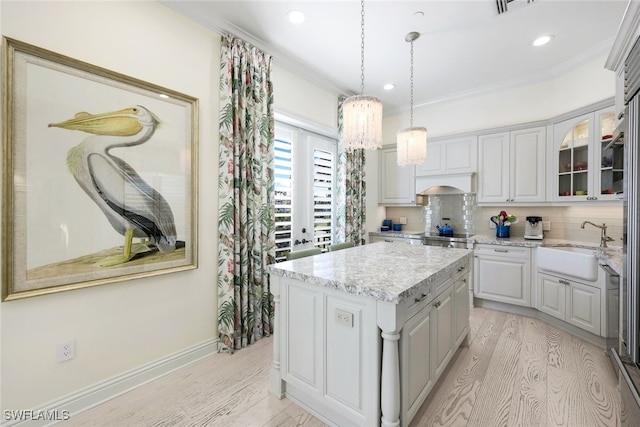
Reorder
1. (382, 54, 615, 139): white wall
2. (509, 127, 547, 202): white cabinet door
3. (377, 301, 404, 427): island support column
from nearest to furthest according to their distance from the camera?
1. (377, 301, 404, 427): island support column
2. (382, 54, 615, 139): white wall
3. (509, 127, 547, 202): white cabinet door

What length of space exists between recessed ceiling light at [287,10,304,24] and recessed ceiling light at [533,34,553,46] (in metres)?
2.36

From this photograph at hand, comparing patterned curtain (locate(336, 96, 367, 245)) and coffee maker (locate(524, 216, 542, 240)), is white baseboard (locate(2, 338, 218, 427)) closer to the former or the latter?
patterned curtain (locate(336, 96, 367, 245))

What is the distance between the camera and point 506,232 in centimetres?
380

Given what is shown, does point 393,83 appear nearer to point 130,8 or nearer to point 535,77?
point 535,77

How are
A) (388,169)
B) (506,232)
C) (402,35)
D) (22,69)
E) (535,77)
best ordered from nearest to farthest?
(22,69), (402,35), (535,77), (506,232), (388,169)

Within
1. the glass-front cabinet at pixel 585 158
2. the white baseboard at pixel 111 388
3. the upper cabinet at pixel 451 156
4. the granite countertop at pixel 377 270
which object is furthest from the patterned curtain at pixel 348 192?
the glass-front cabinet at pixel 585 158

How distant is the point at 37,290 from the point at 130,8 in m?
2.00

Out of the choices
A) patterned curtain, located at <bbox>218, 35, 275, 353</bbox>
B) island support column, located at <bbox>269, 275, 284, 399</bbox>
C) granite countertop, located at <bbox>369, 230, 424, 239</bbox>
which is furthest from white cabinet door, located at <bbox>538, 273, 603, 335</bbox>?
patterned curtain, located at <bbox>218, 35, 275, 353</bbox>

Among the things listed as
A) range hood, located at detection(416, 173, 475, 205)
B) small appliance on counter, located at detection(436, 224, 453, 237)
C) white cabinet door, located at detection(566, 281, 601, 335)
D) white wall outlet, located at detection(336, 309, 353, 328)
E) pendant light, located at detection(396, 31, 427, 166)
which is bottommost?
white cabinet door, located at detection(566, 281, 601, 335)

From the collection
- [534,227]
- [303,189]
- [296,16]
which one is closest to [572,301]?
[534,227]

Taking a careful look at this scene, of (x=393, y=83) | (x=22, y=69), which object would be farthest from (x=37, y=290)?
(x=393, y=83)

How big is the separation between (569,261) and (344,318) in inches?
109

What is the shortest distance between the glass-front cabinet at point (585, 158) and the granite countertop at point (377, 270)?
73.5 inches

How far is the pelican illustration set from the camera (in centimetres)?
182
